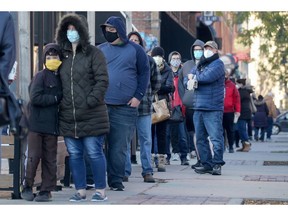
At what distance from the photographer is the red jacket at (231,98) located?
20812 millimetres

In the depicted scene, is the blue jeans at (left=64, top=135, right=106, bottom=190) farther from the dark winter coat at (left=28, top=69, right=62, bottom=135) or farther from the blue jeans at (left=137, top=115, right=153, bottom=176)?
the blue jeans at (left=137, top=115, right=153, bottom=176)

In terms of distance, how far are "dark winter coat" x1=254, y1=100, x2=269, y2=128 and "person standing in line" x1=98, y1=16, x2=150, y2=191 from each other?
2213cm

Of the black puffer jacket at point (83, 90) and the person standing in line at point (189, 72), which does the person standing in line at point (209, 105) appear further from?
the black puffer jacket at point (83, 90)

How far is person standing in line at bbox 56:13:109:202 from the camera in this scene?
9.83 meters

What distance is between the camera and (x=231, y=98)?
2094cm

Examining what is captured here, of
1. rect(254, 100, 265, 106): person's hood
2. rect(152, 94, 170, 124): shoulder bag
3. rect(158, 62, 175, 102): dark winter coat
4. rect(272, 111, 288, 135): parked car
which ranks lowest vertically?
rect(272, 111, 288, 135): parked car

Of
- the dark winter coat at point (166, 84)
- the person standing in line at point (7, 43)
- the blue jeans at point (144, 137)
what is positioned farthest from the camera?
the dark winter coat at point (166, 84)

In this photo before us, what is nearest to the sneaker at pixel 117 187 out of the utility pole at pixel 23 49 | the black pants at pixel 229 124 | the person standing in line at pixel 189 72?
the person standing in line at pixel 189 72

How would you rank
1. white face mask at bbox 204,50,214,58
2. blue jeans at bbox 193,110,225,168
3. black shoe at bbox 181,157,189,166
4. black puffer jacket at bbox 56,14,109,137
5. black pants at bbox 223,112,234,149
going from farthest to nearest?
black pants at bbox 223,112,234,149, black shoe at bbox 181,157,189,166, white face mask at bbox 204,50,214,58, blue jeans at bbox 193,110,225,168, black puffer jacket at bbox 56,14,109,137

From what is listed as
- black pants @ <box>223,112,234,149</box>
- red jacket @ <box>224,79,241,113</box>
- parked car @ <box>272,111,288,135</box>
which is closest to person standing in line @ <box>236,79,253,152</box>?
black pants @ <box>223,112,234,149</box>

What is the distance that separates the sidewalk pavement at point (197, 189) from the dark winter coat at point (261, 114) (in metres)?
17.3

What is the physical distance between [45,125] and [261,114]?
79.5ft

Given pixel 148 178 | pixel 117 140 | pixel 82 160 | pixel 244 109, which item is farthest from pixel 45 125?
pixel 244 109
